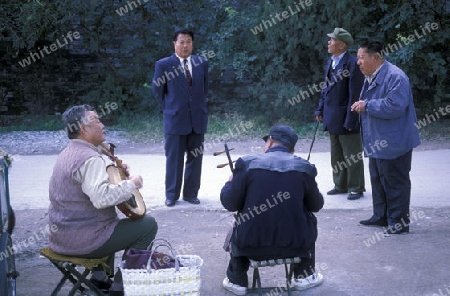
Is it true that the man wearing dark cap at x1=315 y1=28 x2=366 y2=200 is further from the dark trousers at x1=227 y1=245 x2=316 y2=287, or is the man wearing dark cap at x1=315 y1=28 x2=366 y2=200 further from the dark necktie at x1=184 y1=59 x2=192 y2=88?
the dark trousers at x1=227 y1=245 x2=316 y2=287

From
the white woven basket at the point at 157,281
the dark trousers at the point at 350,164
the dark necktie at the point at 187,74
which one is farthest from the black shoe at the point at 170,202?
the white woven basket at the point at 157,281

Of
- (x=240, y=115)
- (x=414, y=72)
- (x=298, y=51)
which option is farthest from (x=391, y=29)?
(x=240, y=115)

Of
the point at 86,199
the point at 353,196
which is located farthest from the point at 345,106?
the point at 86,199

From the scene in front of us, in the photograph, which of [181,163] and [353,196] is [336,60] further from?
[181,163]

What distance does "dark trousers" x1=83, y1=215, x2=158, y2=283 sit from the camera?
4.48 meters

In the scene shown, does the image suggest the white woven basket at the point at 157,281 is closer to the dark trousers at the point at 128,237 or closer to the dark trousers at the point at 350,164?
the dark trousers at the point at 128,237

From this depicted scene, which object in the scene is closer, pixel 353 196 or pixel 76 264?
pixel 76 264

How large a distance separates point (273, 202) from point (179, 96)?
340 centimetres

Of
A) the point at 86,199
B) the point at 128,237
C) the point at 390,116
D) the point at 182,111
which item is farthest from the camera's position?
the point at 182,111

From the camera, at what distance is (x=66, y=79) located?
16734mm

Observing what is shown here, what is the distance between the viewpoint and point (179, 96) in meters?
7.70

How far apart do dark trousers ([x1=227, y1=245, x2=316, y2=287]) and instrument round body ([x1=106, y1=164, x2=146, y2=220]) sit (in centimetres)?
79

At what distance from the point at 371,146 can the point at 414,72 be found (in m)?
7.80

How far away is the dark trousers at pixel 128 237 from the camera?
4477 mm
